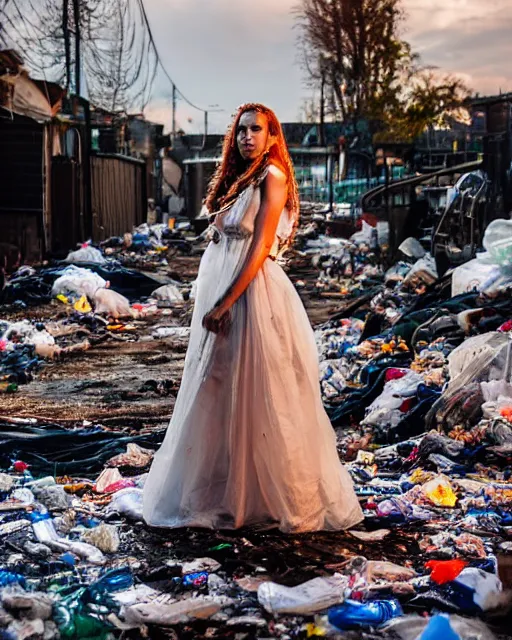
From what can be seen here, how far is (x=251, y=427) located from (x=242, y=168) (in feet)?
4.06

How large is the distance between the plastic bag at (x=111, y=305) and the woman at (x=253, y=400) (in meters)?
9.12

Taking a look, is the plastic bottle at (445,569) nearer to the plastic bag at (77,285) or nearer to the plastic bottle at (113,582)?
the plastic bottle at (113,582)

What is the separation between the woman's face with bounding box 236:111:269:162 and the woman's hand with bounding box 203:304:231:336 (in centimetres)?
Answer: 72

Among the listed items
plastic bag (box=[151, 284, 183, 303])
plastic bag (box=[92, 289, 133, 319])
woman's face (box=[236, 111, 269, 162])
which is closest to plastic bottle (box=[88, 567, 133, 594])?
woman's face (box=[236, 111, 269, 162])

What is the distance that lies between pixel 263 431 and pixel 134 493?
93 cm

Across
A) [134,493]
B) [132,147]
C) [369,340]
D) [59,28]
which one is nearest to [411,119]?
[132,147]

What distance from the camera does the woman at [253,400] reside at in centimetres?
450

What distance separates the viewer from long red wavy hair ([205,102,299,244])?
4.62 meters

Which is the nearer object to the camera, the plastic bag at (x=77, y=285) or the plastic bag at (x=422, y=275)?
the plastic bag at (x=422, y=275)

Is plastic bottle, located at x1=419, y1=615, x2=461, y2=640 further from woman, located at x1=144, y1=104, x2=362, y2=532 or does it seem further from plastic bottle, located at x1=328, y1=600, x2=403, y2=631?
woman, located at x1=144, y1=104, x2=362, y2=532

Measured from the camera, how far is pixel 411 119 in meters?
47.5

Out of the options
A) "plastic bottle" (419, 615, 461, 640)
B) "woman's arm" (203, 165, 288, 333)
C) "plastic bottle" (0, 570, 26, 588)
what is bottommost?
"plastic bottle" (0, 570, 26, 588)

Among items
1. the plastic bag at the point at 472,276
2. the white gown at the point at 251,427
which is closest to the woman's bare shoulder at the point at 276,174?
the white gown at the point at 251,427

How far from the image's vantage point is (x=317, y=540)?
4430 mm
